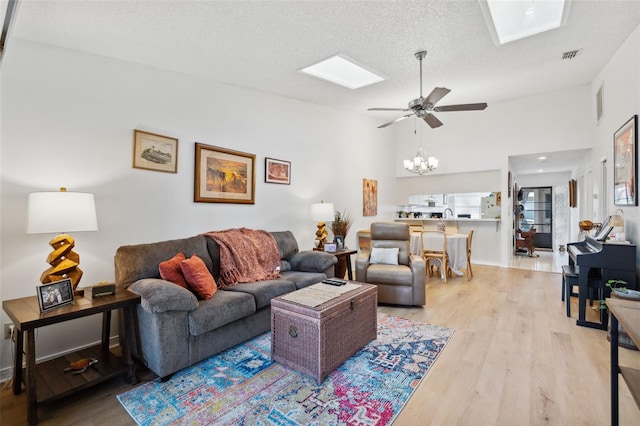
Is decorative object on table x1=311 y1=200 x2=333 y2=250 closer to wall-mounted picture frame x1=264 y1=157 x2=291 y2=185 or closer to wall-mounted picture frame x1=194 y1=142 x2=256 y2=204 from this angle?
wall-mounted picture frame x1=264 y1=157 x2=291 y2=185

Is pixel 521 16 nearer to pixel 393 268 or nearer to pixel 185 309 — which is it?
pixel 393 268

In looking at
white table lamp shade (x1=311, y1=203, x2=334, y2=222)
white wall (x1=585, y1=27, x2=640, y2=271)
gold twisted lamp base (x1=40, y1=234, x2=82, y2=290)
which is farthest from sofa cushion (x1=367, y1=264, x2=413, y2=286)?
gold twisted lamp base (x1=40, y1=234, x2=82, y2=290)

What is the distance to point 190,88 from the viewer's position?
3.41 metres

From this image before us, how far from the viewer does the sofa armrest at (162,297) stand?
208 cm

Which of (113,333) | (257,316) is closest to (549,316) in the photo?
(257,316)

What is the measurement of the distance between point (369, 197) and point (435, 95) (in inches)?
141

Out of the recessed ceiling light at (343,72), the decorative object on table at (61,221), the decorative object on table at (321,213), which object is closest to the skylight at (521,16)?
the recessed ceiling light at (343,72)

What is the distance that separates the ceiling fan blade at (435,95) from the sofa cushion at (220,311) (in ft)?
8.69

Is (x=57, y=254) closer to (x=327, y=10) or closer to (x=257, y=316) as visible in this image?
(x=257, y=316)

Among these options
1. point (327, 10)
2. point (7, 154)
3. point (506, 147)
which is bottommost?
point (7, 154)

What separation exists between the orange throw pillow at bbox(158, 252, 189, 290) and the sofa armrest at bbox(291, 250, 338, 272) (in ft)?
4.98

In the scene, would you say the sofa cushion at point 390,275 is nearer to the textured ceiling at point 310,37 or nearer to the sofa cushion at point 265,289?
the sofa cushion at point 265,289

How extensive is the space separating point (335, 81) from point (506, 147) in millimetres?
4010

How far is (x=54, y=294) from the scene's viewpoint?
196 centimetres
